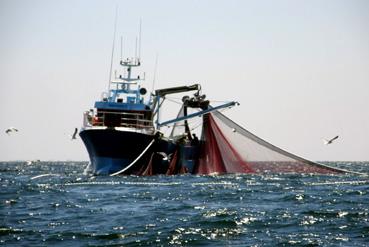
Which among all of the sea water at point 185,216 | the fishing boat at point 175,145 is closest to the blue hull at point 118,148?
the fishing boat at point 175,145

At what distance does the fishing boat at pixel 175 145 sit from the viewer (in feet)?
161

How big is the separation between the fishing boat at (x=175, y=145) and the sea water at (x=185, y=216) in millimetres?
12316

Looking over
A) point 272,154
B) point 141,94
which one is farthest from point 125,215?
point 141,94

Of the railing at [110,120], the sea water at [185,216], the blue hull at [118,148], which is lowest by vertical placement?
the sea water at [185,216]

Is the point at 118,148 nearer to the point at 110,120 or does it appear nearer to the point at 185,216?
the point at 110,120

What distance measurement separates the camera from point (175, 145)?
54.6 meters

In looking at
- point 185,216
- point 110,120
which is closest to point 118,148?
point 110,120

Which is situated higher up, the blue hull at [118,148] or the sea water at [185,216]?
the blue hull at [118,148]

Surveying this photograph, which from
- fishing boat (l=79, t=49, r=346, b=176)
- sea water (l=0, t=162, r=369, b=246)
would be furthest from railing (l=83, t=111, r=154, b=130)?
sea water (l=0, t=162, r=369, b=246)

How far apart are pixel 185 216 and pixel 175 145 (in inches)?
1187

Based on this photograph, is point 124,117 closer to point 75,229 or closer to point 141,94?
point 141,94

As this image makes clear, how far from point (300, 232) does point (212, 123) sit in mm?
31644

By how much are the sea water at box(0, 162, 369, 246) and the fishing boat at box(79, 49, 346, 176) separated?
1232 centimetres

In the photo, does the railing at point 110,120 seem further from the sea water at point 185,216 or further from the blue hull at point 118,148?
the sea water at point 185,216
